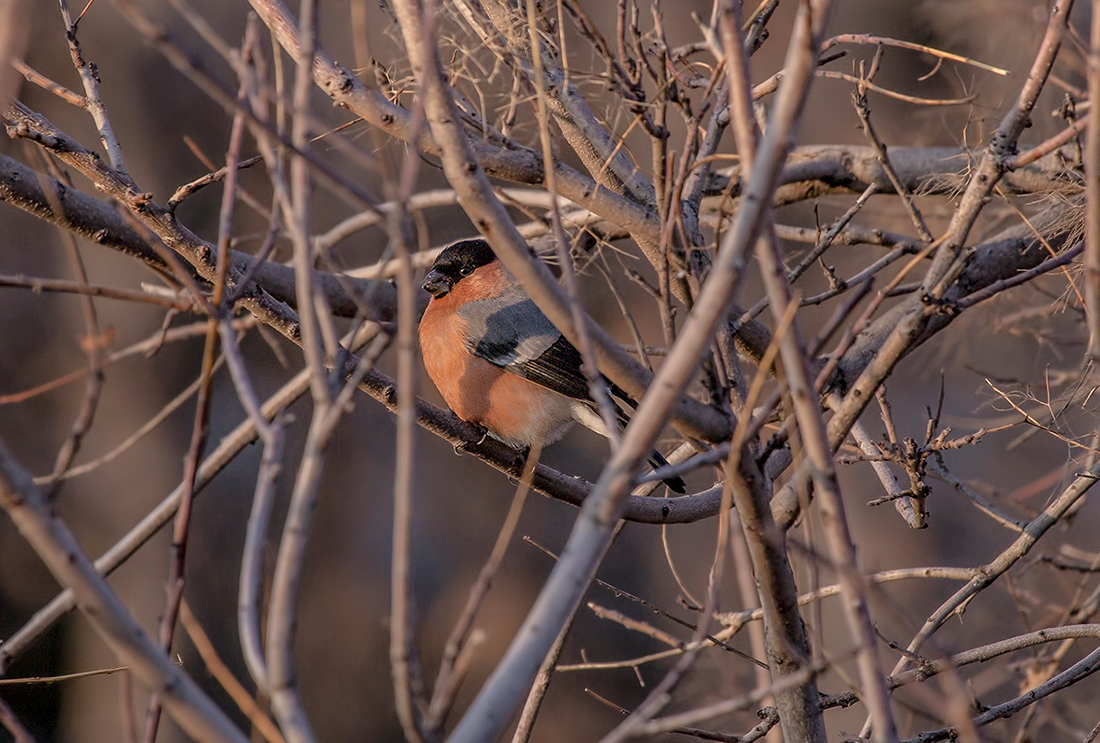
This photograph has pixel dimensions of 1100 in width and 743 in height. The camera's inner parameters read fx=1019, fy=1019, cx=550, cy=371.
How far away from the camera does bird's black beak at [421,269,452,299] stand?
4230 mm

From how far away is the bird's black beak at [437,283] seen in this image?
13.9 feet

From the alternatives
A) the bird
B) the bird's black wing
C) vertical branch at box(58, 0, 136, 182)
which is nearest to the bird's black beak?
the bird

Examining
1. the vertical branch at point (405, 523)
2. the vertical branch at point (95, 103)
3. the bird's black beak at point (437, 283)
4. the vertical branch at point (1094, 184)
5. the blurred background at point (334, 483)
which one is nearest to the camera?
the vertical branch at point (405, 523)

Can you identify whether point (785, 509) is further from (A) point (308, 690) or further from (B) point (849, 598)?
(A) point (308, 690)

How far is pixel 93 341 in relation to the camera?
4.99 feet

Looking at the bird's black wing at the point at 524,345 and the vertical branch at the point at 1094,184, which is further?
the bird's black wing at the point at 524,345

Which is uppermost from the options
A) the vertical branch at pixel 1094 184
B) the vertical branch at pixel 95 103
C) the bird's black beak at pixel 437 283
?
the bird's black beak at pixel 437 283

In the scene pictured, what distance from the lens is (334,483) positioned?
9406 mm

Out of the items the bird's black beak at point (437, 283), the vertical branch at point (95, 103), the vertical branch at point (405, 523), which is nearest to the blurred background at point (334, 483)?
the bird's black beak at point (437, 283)

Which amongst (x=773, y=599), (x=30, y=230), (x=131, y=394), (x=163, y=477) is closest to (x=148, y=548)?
(x=163, y=477)

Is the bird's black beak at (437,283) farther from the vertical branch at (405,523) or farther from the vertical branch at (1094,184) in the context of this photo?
the vertical branch at (1094,184)

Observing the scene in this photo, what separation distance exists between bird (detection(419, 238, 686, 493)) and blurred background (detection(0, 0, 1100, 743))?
3.63 m

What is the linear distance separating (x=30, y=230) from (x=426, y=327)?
6114mm

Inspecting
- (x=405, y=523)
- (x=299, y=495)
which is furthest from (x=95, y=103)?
(x=405, y=523)
